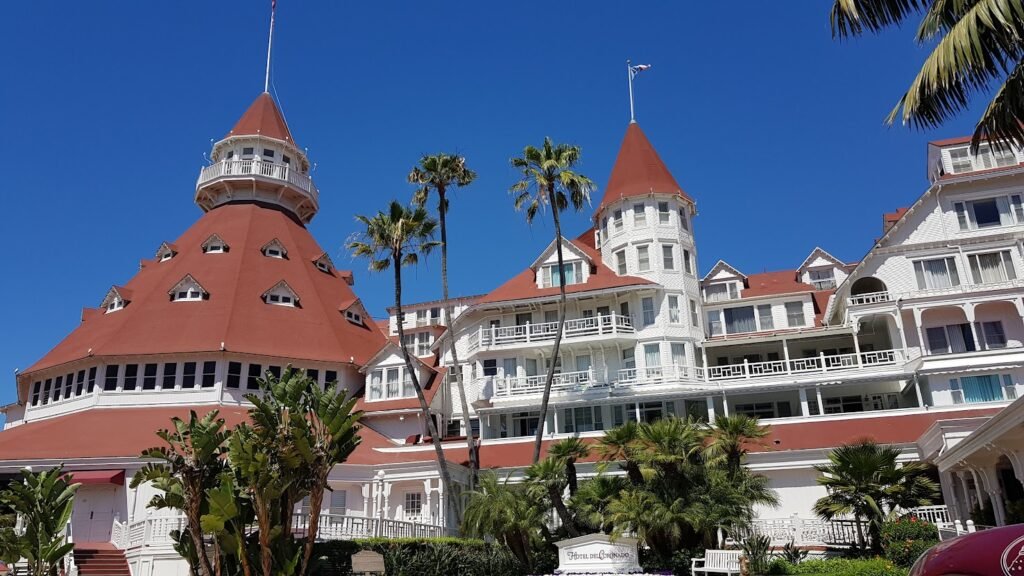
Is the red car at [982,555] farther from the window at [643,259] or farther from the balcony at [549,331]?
the window at [643,259]

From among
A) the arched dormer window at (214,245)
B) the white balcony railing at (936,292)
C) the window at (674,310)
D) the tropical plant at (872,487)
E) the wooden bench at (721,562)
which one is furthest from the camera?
the arched dormer window at (214,245)

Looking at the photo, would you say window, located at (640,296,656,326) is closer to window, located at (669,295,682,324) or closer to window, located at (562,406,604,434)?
window, located at (669,295,682,324)

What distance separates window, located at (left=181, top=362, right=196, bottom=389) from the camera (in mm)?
36969

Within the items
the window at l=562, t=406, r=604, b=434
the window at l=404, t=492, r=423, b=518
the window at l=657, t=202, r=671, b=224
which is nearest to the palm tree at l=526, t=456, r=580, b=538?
the window at l=404, t=492, r=423, b=518

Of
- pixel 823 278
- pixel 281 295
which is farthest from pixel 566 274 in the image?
pixel 823 278

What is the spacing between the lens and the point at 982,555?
25.3 feet

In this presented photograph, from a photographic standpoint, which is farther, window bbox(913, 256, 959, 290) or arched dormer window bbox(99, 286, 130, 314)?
arched dormer window bbox(99, 286, 130, 314)

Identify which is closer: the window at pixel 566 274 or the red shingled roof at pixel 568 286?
the red shingled roof at pixel 568 286

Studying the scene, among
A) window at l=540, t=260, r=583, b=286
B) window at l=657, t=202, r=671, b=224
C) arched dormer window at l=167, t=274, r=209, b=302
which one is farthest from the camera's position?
window at l=657, t=202, r=671, b=224

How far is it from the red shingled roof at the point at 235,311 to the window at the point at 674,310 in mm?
17233

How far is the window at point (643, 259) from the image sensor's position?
41500 mm

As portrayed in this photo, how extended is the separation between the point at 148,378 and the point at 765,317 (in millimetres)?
33143

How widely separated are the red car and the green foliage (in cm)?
1826

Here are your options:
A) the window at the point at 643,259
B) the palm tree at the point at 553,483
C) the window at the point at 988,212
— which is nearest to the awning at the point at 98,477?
the palm tree at the point at 553,483
